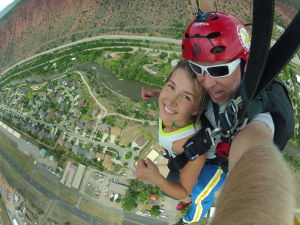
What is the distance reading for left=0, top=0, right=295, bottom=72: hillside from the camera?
1341 centimetres

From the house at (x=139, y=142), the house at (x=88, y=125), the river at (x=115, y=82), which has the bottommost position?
the house at (x=139, y=142)

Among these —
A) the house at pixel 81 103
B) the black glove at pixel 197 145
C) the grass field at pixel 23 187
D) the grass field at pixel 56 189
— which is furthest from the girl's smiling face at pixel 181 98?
the grass field at pixel 23 187

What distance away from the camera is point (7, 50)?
19.2m

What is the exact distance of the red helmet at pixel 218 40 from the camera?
5.82 ft

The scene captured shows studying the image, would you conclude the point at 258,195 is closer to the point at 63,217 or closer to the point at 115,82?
the point at 63,217

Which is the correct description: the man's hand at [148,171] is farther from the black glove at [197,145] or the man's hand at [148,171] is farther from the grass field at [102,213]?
the grass field at [102,213]

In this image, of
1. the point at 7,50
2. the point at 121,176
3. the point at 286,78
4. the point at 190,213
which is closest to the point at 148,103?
the point at 121,176

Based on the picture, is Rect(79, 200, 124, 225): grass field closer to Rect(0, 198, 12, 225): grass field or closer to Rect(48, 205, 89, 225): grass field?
Rect(48, 205, 89, 225): grass field

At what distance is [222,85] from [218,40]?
35cm

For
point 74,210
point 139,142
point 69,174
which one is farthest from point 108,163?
point 74,210

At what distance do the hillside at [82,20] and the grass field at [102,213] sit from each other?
30.7ft

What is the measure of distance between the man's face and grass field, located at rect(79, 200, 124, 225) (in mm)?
8490

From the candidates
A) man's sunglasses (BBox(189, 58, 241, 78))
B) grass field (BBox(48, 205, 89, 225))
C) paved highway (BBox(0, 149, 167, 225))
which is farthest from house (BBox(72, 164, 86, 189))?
man's sunglasses (BBox(189, 58, 241, 78))

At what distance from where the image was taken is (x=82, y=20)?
16.2 m
